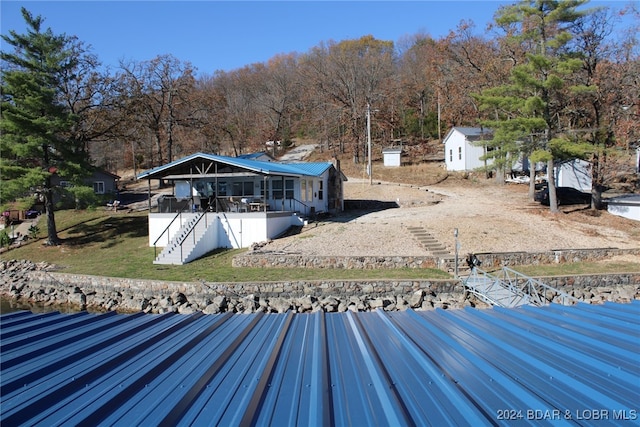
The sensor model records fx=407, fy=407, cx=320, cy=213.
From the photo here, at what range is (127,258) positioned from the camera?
20.1 m

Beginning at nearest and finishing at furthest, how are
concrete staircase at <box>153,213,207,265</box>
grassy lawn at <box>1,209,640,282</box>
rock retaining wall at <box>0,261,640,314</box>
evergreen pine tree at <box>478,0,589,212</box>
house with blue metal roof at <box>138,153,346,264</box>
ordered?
rock retaining wall at <box>0,261,640,314</box> < grassy lawn at <box>1,209,640,282</box> < concrete staircase at <box>153,213,207,265</box> < house with blue metal roof at <box>138,153,346,264</box> < evergreen pine tree at <box>478,0,589,212</box>

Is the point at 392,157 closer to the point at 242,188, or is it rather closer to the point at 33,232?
the point at 242,188

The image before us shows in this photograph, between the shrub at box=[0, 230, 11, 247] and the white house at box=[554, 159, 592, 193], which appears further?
the white house at box=[554, 159, 592, 193]

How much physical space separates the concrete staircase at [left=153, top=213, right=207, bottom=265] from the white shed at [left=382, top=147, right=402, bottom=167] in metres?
31.5

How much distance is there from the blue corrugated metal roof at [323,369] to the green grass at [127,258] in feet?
25.4

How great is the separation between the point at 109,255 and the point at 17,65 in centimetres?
1307

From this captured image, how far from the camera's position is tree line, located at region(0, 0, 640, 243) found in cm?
2225

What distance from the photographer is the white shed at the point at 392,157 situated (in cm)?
4772

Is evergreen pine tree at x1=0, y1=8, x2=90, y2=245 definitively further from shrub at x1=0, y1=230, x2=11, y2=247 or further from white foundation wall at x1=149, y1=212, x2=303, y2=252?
white foundation wall at x1=149, y1=212, x2=303, y2=252

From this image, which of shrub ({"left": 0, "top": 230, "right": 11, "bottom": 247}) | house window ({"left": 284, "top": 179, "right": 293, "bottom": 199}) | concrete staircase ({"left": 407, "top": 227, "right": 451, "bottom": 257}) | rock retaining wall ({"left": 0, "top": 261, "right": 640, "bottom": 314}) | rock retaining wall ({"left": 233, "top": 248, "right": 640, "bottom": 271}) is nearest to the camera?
rock retaining wall ({"left": 0, "top": 261, "right": 640, "bottom": 314})

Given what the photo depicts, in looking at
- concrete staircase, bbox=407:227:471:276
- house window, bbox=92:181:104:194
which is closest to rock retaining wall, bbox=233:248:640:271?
concrete staircase, bbox=407:227:471:276

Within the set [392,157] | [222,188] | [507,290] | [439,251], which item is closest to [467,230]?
[439,251]

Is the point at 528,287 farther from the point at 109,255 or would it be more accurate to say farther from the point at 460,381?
the point at 109,255

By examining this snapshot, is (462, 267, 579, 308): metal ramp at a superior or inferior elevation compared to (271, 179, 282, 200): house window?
inferior
